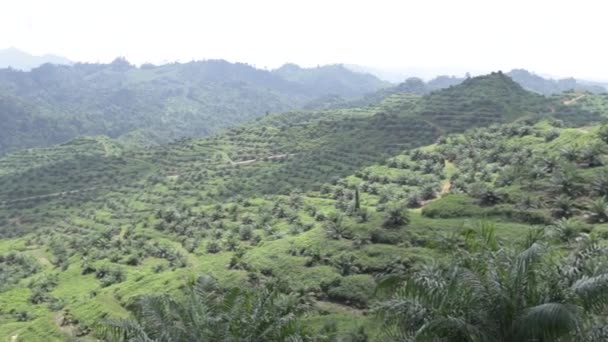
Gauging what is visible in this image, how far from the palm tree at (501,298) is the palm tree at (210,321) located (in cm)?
421

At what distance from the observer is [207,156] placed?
171250 mm

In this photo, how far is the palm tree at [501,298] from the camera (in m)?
13.1

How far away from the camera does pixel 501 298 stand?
14.4 m

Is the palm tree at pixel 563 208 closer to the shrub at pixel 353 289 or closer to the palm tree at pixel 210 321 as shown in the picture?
the shrub at pixel 353 289

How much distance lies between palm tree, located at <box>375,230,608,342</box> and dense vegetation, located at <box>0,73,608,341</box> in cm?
5

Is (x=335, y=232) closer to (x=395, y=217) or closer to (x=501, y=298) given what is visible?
(x=395, y=217)

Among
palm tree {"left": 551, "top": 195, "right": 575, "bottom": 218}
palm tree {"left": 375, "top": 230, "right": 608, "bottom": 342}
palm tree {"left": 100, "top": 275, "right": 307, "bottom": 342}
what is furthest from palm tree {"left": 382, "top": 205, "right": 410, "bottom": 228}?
palm tree {"left": 375, "top": 230, "right": 608, "bottom": 342}

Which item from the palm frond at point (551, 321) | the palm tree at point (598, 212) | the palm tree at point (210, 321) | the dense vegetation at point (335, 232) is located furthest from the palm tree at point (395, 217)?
the palm frond at point (551, 321)

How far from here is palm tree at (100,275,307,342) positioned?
17.8m

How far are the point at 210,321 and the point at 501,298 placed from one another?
30.0 ft

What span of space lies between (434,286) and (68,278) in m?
79.9

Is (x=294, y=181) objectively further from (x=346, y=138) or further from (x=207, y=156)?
(x=207, y=156)

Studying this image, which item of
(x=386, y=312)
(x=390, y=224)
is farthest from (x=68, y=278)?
(x=386, y=312)

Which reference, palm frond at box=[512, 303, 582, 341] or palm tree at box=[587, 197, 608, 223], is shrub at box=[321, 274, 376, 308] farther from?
palm frond at box=[512, 303, 582, 341]
